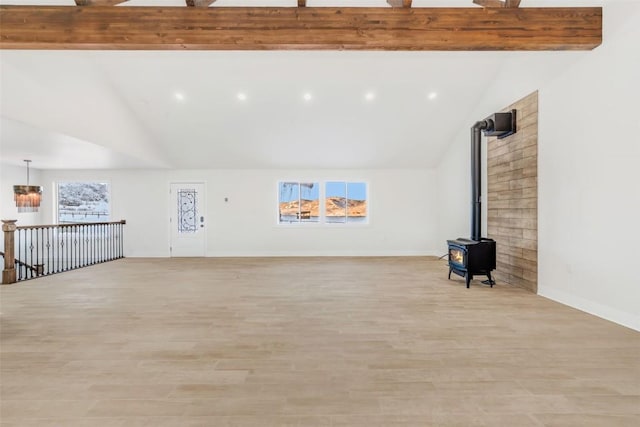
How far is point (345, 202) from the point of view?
891 centimetres

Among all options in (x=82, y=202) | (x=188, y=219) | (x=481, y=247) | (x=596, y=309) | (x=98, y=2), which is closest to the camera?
(x=98, y=2)

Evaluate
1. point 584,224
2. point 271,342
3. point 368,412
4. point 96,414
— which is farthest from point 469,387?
point 584,224

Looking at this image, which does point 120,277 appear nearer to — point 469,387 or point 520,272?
point 469,387

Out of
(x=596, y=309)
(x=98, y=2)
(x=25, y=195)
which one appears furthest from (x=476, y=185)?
(x=25, y=195)

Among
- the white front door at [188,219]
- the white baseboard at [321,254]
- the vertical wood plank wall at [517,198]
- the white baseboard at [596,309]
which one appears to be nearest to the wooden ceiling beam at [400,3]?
the vertical wood plank wall at [517,198]

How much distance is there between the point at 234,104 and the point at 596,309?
6.62 m

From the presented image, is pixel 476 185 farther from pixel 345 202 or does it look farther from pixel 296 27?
pixel 345 202

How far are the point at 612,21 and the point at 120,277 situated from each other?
8.11 meters

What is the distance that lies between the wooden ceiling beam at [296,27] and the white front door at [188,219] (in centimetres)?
537

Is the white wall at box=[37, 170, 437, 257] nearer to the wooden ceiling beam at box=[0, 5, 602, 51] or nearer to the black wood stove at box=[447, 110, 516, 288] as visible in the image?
the black wood stove at box=[447, 110, 516, 288]

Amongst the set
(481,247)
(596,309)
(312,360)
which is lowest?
(312,360)

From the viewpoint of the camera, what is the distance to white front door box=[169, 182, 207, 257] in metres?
8.72

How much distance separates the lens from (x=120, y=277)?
6008mm

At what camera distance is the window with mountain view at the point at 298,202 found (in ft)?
29.1
